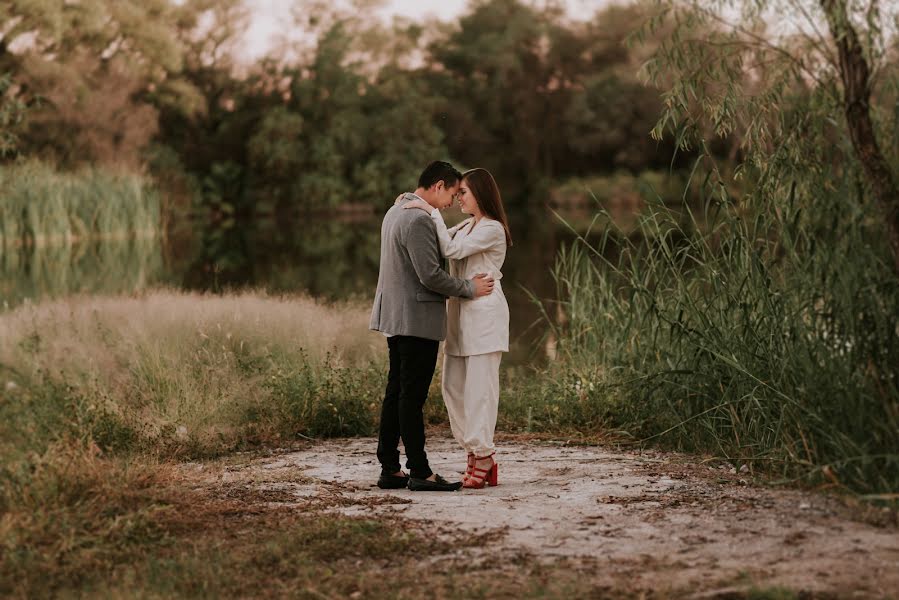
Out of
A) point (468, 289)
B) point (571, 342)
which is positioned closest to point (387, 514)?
point (468, 289)

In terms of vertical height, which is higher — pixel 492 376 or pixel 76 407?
pixel 492 376

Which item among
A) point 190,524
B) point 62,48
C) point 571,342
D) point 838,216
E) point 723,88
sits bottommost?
point 190,524

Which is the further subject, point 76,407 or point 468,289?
point 76,407

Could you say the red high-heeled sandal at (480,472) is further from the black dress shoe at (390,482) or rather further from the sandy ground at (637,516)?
the black dress shoe at (390,482)

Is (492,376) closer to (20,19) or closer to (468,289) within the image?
(468,289)

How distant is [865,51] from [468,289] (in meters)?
2.30

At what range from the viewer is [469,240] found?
19.7ft

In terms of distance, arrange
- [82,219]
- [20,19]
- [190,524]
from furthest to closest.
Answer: [20,19]
[82,219]
[190,524]

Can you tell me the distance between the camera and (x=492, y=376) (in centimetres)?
612

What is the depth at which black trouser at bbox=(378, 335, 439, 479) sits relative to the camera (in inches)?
236

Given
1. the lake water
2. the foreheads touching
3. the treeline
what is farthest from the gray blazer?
the treeline

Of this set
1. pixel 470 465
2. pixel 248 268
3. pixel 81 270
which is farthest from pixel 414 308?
pixel 248 268

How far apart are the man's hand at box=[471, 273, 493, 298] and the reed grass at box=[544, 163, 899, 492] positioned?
1.17m

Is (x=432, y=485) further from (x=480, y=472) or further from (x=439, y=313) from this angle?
(x=439, y=313)
